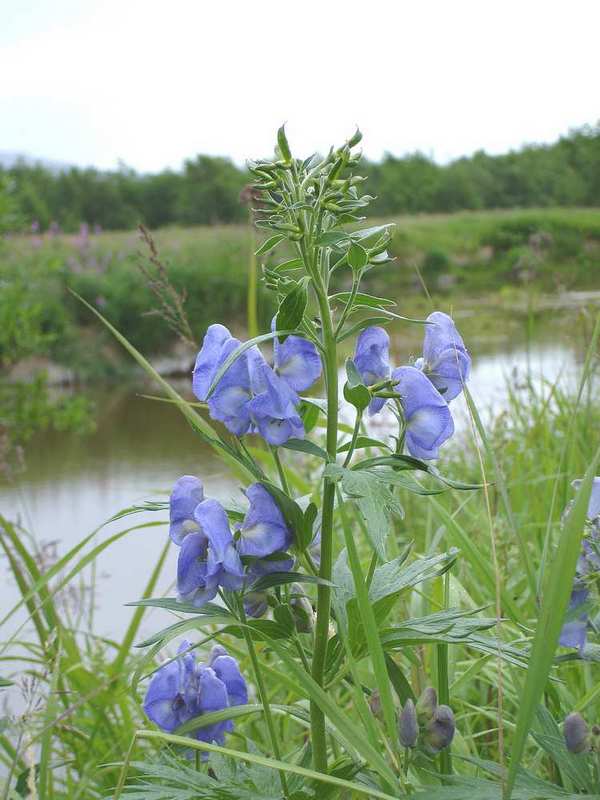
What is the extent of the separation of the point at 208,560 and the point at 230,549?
2cm

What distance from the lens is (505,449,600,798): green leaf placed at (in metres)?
0.56

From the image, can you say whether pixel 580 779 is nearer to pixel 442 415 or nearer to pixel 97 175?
pixel 442 415

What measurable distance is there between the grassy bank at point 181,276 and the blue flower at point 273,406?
5.98 ft

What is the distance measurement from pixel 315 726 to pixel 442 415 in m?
0.28

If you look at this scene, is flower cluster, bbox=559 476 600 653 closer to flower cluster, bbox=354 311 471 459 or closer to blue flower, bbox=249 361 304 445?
flower cluster, bbox=354 311 471 459

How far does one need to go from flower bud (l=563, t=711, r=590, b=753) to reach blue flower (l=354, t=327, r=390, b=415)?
27 cm

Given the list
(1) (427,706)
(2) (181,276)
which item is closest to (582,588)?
(1) (427,706)

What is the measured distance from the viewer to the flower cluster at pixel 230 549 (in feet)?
2.06

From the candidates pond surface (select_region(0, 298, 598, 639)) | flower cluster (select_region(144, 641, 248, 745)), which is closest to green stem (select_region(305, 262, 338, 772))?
flower cluster (select_region(144, 641, 248, 745))

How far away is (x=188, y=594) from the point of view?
65cm

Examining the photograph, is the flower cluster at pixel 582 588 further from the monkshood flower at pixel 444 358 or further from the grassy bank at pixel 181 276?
the grassy bank at pixel 181 276

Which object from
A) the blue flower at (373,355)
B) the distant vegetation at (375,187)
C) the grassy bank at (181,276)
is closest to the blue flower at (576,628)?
the blue flower at (373,355)

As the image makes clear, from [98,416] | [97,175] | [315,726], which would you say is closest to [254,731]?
[315,726]

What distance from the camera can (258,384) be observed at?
2.13ft
